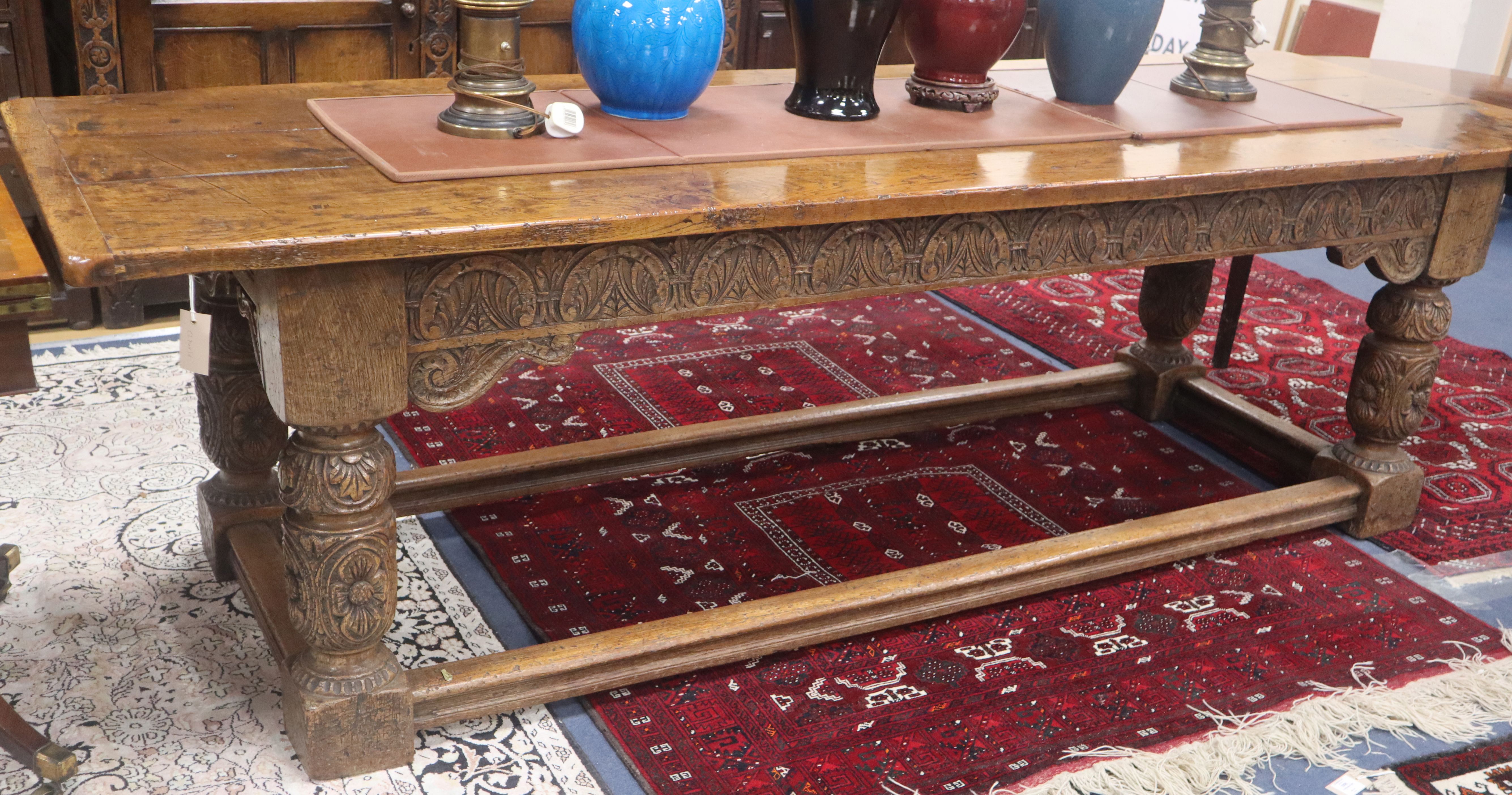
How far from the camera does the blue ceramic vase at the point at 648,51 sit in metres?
→ 2.36

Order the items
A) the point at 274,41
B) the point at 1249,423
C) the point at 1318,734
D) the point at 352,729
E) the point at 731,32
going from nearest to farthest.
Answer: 1. the point at 352,729
2. the point at 1318,734
3. the point at 1249,423
4. the point at 274,41
5. the point at 731,32

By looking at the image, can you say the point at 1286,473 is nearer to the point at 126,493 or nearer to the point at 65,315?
the point at 126,493

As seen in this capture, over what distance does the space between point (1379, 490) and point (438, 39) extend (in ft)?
9.98

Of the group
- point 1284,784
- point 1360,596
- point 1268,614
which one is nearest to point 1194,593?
point 1268,614

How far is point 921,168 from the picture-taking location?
7.79 feet

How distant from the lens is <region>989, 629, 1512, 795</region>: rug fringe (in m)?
2.32

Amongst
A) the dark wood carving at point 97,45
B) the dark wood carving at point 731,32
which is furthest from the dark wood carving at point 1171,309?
the dark wood carving at point 97,45

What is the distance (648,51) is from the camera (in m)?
2.39

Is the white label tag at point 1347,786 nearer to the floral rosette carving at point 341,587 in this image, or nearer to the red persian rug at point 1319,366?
the red persian rug at point 1319,366

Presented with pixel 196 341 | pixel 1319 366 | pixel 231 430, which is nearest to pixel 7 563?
pixel 231 430

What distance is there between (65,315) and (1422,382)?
3.68 metres

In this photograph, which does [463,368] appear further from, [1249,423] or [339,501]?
[1249,423]

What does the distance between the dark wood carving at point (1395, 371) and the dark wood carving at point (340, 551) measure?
2.22 m

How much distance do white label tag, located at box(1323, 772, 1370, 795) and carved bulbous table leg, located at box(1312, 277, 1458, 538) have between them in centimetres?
99
